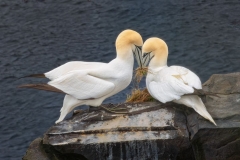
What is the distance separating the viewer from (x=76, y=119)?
22.4 ft

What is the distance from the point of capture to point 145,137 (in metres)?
6.36

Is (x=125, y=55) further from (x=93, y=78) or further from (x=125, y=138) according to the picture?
(x=125, y=138)

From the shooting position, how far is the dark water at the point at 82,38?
32.0 feet

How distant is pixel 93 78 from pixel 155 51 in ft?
3.38

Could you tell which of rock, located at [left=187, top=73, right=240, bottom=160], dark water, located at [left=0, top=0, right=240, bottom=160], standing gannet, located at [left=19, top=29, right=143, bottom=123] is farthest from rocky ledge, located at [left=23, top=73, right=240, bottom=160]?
dark water, located at [left=0, top=0, right=240, bottom=160]

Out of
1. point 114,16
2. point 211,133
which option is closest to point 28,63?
point 114,16

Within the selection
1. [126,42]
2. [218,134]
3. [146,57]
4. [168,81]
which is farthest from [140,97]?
[218,134]

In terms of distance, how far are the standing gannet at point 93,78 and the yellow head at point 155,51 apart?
27 centimetres

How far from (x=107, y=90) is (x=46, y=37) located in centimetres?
587

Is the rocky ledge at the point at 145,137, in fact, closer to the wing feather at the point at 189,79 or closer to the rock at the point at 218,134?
the rock at the point at 218,134

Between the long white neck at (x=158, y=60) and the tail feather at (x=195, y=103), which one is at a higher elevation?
the long white neck at (x=158, y=60)

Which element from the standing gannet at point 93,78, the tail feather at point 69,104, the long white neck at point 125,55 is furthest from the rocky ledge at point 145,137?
the long white neck at point 125,55

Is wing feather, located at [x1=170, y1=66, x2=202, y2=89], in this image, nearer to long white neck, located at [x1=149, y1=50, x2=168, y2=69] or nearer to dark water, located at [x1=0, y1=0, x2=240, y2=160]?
long white neck, located at [x1=149, y1=50, x2=168, y2=69]

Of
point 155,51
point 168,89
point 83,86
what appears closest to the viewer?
point 83,86
